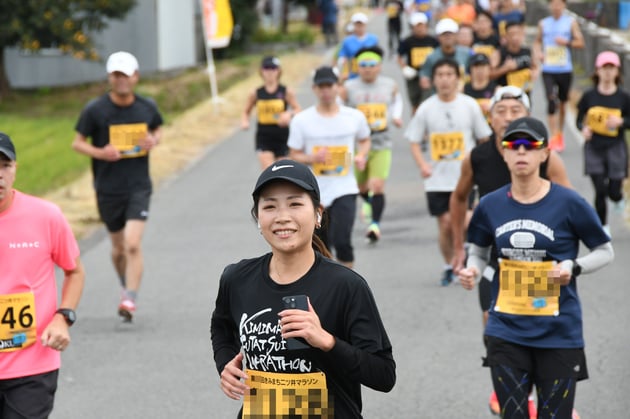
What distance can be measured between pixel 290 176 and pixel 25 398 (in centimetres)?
216

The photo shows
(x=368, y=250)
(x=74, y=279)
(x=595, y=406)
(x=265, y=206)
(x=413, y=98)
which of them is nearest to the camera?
(x=265, y=206)

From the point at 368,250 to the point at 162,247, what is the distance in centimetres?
218

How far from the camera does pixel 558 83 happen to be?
19297mm

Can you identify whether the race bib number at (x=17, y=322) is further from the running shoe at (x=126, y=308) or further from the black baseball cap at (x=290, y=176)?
the running shoe at (x=126, y=308)

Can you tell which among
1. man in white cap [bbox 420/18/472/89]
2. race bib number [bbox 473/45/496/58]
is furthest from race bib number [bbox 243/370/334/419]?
race bib number [bbox 473/45/496/58]

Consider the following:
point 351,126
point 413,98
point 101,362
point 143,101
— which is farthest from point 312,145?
point 413,98

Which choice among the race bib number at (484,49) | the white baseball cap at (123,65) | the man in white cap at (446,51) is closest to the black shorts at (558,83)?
the race bib number at (484,49)

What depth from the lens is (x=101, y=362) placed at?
952 cm

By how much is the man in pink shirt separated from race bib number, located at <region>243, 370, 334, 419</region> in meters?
1.73

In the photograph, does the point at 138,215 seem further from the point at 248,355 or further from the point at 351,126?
the point at 248,355

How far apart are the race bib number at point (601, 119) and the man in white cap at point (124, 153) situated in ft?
14.5

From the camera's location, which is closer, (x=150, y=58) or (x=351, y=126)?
(x=351, y=126)

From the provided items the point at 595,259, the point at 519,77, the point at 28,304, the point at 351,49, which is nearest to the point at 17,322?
the point at 28,304

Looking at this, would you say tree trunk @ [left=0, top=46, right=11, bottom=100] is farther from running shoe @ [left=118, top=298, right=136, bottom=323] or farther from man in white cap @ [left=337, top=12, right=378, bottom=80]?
running shoe @ [left=118, top=298, right=136, bottom=323]
